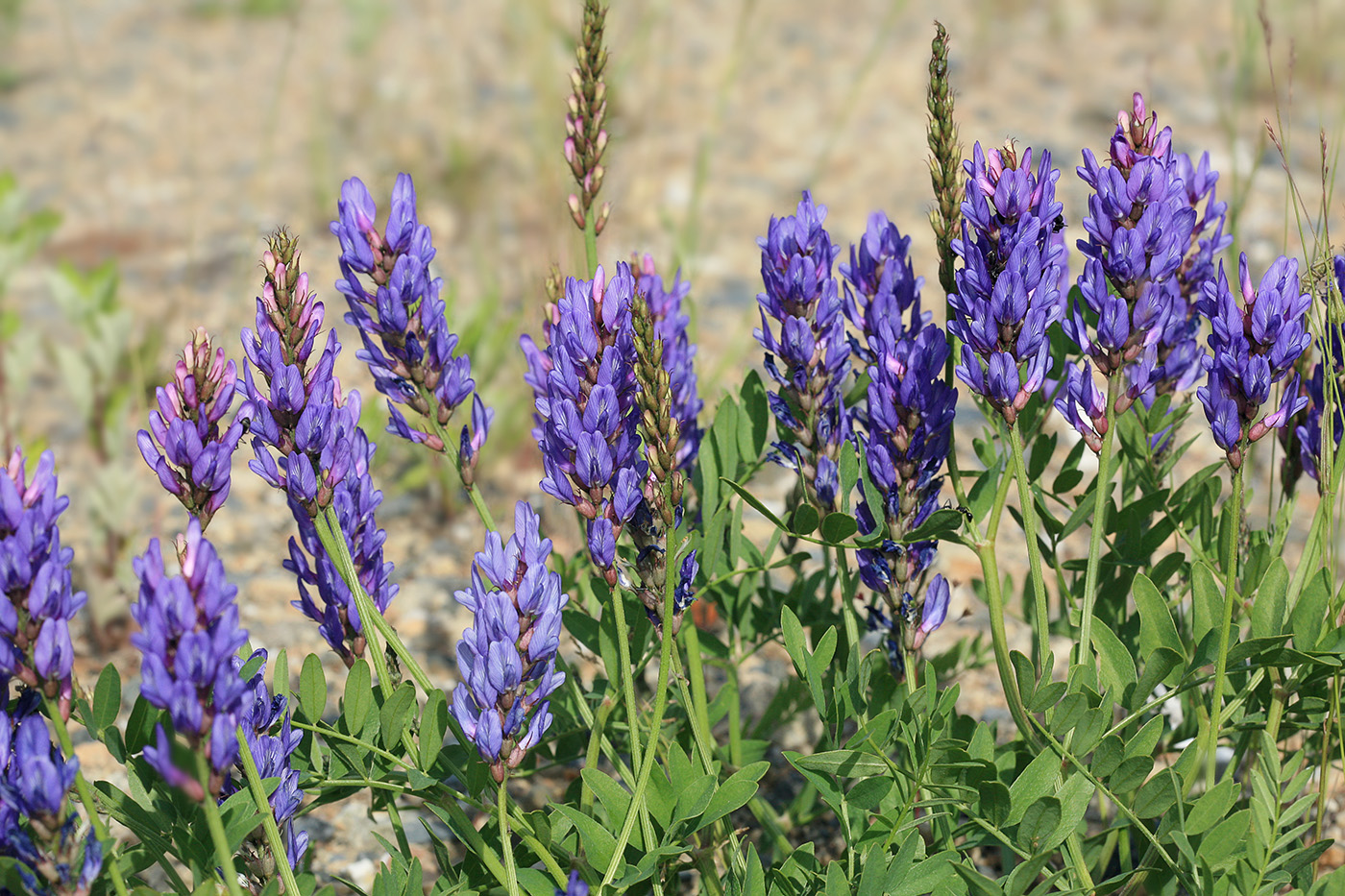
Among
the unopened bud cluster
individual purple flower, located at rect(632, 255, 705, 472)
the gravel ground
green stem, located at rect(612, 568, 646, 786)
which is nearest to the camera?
green stem, located at rect(612, 568, 646, 786)

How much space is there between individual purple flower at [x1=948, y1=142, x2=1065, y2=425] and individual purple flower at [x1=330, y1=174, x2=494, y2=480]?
64cm

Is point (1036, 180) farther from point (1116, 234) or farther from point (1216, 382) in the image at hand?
point (1216, 382)

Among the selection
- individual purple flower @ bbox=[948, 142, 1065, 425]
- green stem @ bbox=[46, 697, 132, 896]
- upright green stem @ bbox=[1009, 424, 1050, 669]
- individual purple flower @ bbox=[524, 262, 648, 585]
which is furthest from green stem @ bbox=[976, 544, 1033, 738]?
green stem @ bbox=[46, 697, 132, 896]

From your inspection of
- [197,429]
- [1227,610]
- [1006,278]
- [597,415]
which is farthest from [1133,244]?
[197,429]

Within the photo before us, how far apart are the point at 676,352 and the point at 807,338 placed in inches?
13.1

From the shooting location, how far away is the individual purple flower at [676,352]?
75.4 inches

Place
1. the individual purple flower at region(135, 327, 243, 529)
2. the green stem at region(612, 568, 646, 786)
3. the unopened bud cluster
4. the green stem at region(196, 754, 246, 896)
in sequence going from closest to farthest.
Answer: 1. the green stem at region(196, 754, 246, 896)
2. the individual purple flower at region(135, 327, 243, 529)
3. the green stem at region(612, 568, 646, 786)
4. the unopened bud cluster

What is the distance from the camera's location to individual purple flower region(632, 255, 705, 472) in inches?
75.4

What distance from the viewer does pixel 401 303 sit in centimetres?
155

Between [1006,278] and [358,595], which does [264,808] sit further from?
[1006,278]

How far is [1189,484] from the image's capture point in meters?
1.87

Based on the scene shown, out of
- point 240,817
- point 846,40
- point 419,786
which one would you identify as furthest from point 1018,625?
point 846,40

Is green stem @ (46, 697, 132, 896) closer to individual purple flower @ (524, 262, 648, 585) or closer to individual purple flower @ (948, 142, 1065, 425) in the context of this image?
individual purple flower @ (524, 262, 648, 585)

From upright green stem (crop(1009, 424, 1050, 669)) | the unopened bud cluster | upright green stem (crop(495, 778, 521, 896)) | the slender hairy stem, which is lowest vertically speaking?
upright green stem (crop(495, 778, 521, 896))
